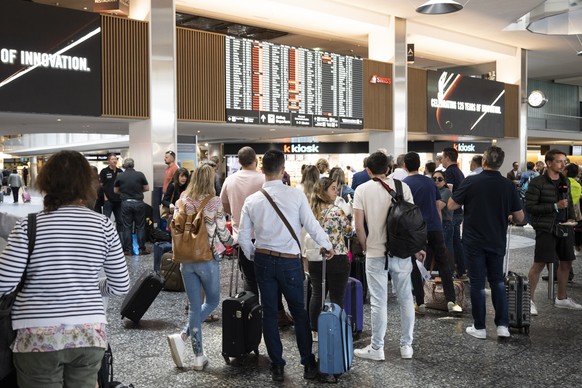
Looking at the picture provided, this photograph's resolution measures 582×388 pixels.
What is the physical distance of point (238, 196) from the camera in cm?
521

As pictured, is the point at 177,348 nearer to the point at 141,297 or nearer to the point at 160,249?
the point at 141,297

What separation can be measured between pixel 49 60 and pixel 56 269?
7.44 metres

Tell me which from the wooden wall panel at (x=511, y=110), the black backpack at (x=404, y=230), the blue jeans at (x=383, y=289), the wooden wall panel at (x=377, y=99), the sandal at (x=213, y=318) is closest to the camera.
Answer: the black backpack at (x=404, y=230)

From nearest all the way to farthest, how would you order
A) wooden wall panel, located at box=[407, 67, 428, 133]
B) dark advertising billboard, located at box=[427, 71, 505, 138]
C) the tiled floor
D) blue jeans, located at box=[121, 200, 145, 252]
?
the tiled floor → blue jeans, located at box=[121, 200, 145, 252] → wooden wall panel, located at box=[407, 67, 428, 133] → dark advertising billboard, located at box=[427, 71, 505, 138]

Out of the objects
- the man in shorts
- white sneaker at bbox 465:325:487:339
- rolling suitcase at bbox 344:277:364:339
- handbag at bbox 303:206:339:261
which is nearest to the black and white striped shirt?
handbag at bbox 303:206:339:261

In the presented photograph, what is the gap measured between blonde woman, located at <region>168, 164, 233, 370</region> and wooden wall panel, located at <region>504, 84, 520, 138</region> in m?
16.1

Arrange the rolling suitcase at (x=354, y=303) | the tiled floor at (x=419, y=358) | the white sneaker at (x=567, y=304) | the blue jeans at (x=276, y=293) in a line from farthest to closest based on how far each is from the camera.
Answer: the white sneaker at (x=567, y=304), the rolling suitcase at (x=354, y=303), the tiled floor at (x=419, y=358), the blue jeans at (x=276, y=293)

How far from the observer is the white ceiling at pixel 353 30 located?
12039 mm

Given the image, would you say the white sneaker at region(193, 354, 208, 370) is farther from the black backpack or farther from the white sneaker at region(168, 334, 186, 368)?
the black backpack

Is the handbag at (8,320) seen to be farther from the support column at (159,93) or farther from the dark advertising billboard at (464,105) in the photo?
the dark advertising billboard at (464,105)

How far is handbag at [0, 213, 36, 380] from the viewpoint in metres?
2.28

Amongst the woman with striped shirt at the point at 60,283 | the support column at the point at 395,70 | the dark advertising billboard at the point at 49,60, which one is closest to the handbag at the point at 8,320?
the woman with striped shirt at the point at 60,283

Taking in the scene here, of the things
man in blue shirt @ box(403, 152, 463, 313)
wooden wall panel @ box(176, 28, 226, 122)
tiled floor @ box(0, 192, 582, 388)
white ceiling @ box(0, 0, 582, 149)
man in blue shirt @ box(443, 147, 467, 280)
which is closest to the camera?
tiled floor @ box(0, 192, 582, 388)

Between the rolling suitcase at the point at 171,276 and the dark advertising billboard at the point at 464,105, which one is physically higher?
the dark advertising billboard at the point at 464,105
